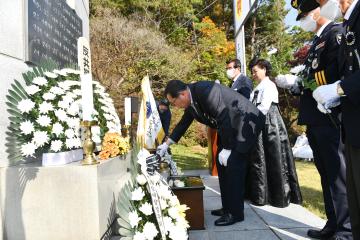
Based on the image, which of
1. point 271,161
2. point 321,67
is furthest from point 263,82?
point 321,67

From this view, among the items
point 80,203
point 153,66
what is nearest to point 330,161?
point 80,203

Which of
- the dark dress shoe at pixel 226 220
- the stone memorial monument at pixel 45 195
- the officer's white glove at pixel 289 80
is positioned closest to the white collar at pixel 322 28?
the officer's white glove at pixel 289 80

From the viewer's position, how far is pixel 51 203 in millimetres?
2516

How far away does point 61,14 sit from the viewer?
3977 mm

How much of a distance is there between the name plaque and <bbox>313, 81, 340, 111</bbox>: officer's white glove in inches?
93.8

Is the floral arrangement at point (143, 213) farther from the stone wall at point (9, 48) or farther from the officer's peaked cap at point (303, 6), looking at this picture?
the officer's peaked cap at point (303, 6)

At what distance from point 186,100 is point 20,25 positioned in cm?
165

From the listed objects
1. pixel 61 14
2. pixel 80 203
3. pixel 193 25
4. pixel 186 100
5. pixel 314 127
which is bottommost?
pixel 80 203

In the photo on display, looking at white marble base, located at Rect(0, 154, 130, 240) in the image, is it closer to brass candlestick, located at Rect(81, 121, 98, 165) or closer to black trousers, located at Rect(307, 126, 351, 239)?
brass candlestick, located at Rect(81, 121, 98, 165)

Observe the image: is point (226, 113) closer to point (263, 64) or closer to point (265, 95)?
point (265, 95)

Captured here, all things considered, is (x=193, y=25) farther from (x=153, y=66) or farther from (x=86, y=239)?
(x=86, y=239)

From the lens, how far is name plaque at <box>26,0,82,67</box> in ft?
10.2

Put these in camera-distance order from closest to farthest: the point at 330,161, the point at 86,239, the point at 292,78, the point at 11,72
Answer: the point at 86,239
the point at 11,72
the point at 330,161
the point at 292,78

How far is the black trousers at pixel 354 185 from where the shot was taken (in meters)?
2.01
